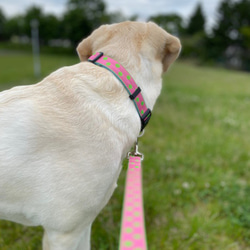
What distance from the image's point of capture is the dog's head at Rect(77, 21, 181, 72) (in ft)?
5.53

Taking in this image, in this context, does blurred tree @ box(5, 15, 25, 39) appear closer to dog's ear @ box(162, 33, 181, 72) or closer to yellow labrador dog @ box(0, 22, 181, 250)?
dog's ear @ box(162, 33, 181, 72)

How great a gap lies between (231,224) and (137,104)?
5.90ft

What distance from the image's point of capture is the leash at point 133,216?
1.06 m

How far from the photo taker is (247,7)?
1692 inches

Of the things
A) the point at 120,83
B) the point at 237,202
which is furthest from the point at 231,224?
the point at 120,83

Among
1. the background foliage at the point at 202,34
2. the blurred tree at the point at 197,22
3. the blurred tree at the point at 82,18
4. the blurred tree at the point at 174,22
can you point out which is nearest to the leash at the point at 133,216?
the background foliage at the point at 202,34

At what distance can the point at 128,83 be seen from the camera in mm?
1502

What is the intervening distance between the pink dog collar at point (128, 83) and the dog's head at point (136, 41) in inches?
5.6

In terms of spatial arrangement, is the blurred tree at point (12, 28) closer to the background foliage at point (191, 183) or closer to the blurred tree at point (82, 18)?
the blurred tree at point (82, 18)

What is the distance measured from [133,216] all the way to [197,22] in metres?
61.7

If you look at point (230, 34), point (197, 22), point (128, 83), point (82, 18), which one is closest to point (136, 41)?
point (128, 83)

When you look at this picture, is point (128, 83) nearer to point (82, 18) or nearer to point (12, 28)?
point (82, 18)

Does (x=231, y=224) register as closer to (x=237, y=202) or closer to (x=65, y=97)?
(x=237, y=202)

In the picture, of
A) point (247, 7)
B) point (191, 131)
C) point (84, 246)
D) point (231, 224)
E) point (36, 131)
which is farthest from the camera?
point (247, 7)
